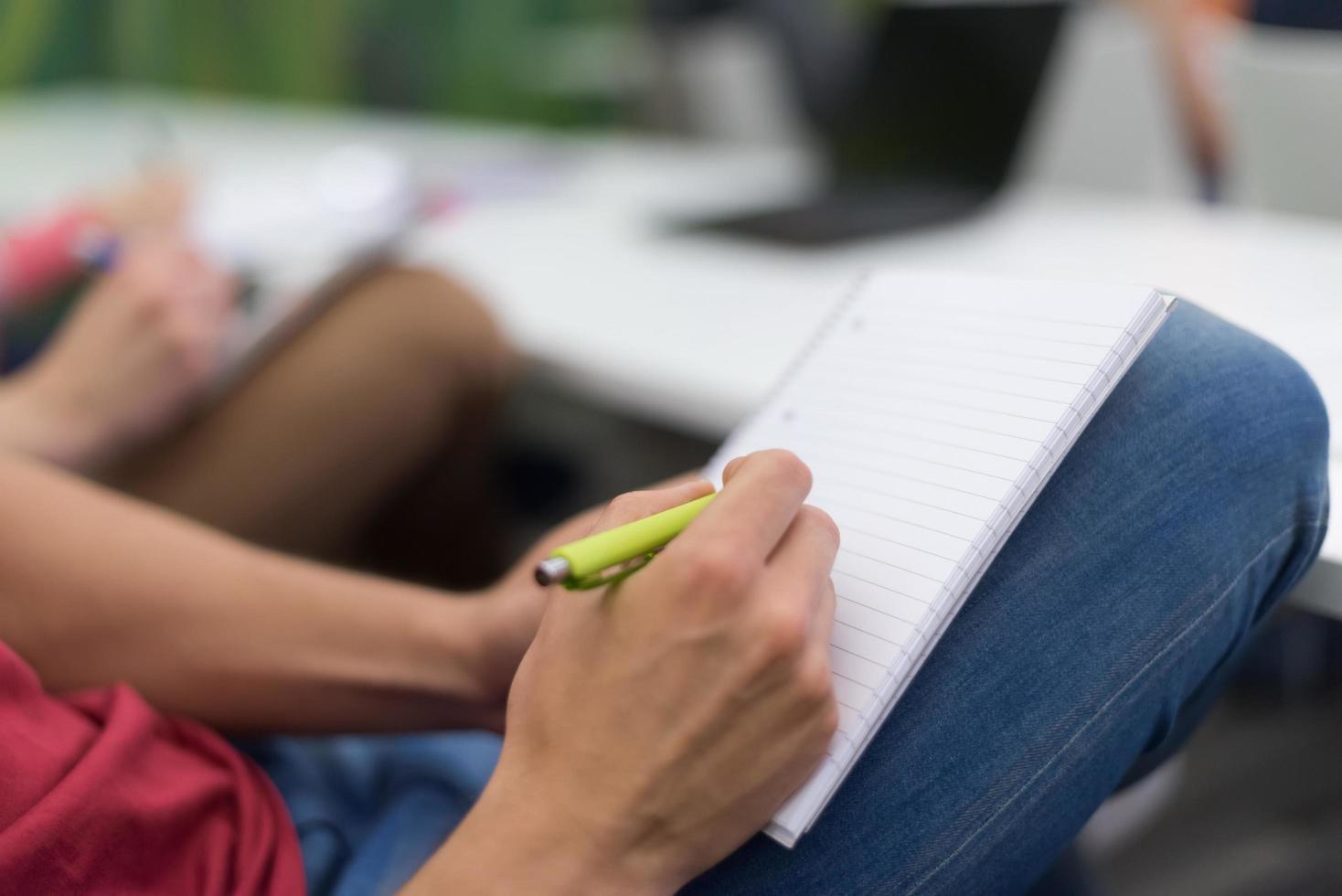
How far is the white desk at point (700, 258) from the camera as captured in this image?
0.74 meters

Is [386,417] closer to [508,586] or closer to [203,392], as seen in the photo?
[203,392]

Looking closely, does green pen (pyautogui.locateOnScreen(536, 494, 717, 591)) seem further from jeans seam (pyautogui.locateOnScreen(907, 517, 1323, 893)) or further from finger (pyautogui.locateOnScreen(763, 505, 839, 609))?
jeans seam (pyautogui.locateOnScreen(907, 517, 1323, 893))

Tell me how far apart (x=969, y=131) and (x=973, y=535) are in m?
0.80

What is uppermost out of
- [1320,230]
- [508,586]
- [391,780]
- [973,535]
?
[1320,230]

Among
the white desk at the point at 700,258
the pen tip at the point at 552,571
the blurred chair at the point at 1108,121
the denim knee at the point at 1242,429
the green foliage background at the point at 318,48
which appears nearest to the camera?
the pen tip at the point at 552,571

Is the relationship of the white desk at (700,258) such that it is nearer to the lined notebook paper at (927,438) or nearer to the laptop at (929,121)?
the laptop at (929,121)

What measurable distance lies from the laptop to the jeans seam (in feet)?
1.98

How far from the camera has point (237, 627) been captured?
525 mm

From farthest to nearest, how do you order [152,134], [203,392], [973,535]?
[152,134] < [203,392] < [973,535]

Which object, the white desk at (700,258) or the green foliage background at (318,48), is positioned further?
the green foliage background at (318,48)

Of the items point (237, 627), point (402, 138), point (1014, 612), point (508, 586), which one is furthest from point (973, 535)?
point (402, 138)

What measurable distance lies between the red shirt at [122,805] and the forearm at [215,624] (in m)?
0.03

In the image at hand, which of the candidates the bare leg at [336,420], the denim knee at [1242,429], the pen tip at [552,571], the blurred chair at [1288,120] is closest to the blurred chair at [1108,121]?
the blurred chair at [1288,120]

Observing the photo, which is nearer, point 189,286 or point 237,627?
point 237,627
